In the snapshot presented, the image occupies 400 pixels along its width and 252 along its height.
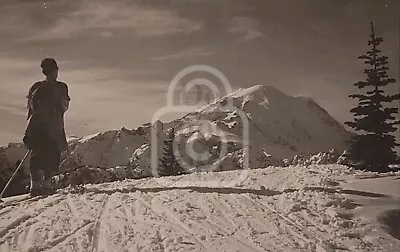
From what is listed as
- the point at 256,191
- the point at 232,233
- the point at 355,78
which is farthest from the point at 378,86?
the point at 232,233

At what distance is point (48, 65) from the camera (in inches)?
Result: 95.8

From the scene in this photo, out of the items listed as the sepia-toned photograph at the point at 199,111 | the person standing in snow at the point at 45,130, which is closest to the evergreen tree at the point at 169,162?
the sepia-toned photograph at the point at 199,111

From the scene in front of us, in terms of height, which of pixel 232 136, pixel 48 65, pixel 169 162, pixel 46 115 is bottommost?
pixel 169 162

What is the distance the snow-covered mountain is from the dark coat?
0.08 meters

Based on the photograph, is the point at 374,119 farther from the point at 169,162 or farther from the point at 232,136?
the point at 169,162

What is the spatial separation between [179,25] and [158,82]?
1.02ft

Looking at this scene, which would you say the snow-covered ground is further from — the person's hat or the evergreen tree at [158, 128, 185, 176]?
the person's hat

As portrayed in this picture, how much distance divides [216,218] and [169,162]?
0.57 m

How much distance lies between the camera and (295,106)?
2562 millimetres

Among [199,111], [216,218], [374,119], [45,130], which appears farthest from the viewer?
[374,119]

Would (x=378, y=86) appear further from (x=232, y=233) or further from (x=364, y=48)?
(x=232, y=233)

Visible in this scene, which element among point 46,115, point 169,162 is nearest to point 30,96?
point 46,115

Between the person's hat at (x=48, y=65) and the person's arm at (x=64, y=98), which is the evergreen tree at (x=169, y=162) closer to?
the person's arm at (x=64, y=98)

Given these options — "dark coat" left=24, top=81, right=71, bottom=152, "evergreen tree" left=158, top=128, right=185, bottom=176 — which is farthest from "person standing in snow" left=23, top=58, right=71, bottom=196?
"evergreen tree" left=158, top=128, right=185, bottom=176
